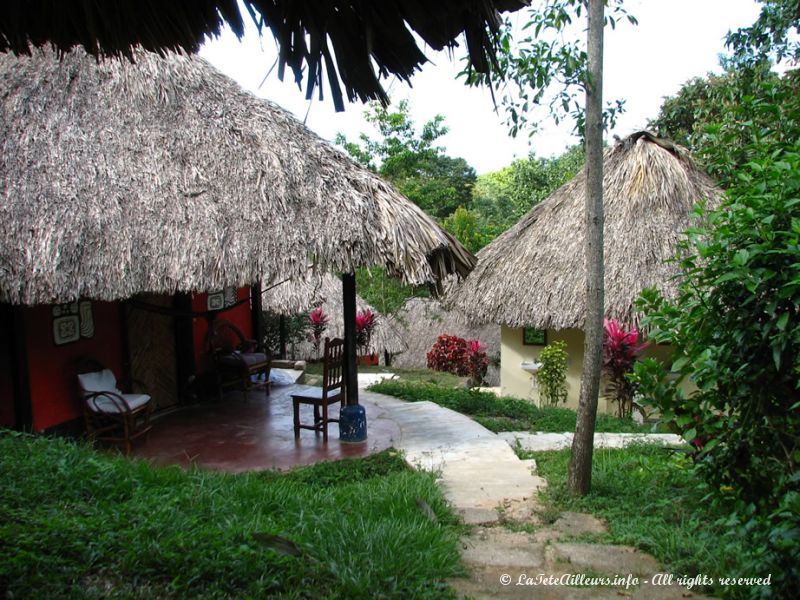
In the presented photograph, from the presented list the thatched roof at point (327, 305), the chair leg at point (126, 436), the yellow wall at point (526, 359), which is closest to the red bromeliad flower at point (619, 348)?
the yellow wall at point (526, 359)

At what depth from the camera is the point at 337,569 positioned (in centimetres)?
309

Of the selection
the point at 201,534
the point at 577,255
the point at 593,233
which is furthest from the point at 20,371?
the point at 577,255

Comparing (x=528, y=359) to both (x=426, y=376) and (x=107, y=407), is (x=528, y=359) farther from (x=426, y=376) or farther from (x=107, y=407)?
(x=107, y=407)

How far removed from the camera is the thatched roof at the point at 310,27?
267 centimetres

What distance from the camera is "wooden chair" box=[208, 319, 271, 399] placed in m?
8.34

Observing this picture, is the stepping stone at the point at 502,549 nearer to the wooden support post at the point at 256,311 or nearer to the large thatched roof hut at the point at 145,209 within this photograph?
the large thatched roof hut at the point at 145,209

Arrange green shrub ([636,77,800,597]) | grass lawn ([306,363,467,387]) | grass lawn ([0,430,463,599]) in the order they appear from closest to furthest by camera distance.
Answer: green shrub ([636,77,800,597]), grass lawn ([0,430,463,599]), grass lawn ([306,363,467,387])

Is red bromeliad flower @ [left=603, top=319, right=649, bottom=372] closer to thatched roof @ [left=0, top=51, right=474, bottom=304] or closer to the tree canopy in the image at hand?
thatched roof @ [left=0, top=51, right=474, bottom=304]

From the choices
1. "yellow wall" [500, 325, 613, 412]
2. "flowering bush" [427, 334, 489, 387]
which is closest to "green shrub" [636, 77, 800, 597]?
"yellow wall" [500, 325, 613, 412]

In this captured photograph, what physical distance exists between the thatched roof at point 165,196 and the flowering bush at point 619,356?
128 inches

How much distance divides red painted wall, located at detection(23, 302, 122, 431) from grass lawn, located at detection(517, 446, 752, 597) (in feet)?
15.0

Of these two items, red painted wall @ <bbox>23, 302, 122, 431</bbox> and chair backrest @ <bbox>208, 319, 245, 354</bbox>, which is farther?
chair backrest @ <bbox>208, 319, 245, 354</bbox>

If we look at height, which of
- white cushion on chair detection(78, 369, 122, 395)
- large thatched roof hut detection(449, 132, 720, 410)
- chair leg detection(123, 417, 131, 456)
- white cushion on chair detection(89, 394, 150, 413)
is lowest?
chair leg detection(123, 417, 131, 456)

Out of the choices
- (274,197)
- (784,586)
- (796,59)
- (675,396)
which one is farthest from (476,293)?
(784,586)
